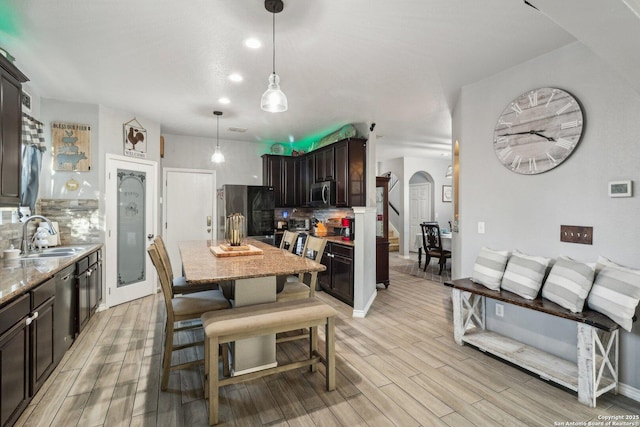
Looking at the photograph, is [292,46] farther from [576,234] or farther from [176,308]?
[576,234]

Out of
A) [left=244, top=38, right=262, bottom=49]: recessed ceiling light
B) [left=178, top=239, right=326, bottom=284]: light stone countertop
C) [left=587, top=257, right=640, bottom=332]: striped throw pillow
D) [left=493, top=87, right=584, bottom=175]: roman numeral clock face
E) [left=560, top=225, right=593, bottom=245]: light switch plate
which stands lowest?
[left=587, top=257, right=640, bottom=332]: striped throw pillow

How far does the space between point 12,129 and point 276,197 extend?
13.4 feet

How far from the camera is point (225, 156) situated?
609 cm

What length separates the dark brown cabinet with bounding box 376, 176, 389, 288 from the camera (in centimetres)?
513

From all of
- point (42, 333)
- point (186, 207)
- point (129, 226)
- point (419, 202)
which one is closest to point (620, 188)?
point (42, 333)

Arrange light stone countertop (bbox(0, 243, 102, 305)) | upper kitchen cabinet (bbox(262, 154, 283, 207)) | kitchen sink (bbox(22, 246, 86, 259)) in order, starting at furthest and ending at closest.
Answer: upper kitchen cabinet (bbox(262, 154, 283, 207))
kitchen sink (bbox(22, 246, 86, 259))
light stone countertop (bbox(0, 243, 102, 305))

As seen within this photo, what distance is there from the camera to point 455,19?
2221 millimetres

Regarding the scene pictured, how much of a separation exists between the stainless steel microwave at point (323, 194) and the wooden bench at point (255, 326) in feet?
9.28

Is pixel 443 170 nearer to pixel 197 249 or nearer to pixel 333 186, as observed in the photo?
pixel 333 186

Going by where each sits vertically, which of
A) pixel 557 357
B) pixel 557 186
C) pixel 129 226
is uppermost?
pixel 557 186

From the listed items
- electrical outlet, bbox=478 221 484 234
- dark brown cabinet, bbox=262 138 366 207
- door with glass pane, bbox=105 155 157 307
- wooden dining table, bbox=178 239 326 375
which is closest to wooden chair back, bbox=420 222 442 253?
dark brown cabinet, bbox=262 138 366 207

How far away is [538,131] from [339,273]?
2872mm

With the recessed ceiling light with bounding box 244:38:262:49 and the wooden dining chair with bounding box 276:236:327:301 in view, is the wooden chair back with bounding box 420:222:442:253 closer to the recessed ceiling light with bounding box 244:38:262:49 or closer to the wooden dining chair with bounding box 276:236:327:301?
the wooden dining chair with bounding box 276:236:327:301

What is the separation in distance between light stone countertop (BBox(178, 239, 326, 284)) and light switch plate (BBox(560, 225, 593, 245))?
2.02 metres
